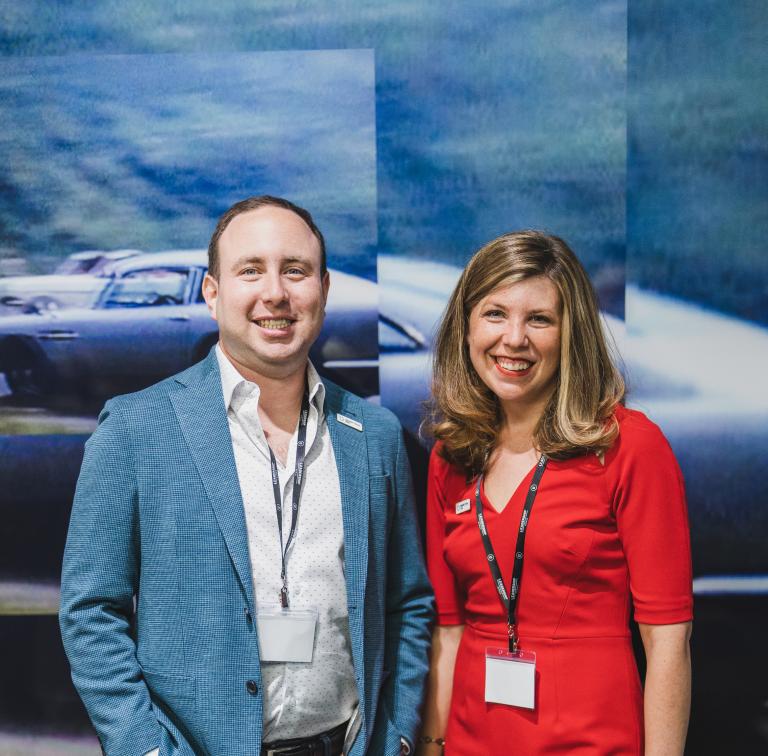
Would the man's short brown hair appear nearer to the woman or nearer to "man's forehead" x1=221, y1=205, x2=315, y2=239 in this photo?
"man's forehead" x1=221, y1=205, x2=315, y2=239

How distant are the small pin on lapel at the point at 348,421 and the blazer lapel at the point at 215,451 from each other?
0.32m

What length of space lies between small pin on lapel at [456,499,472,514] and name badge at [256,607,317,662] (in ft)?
1.61

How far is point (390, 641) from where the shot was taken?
2127 mm

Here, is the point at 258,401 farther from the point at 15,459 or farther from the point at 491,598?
the point at 15,459

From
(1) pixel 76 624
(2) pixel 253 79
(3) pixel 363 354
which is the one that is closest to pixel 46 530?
(1) pixel 76 624

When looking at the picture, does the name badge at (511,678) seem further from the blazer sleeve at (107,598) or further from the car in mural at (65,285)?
the car in mural at (65,285)

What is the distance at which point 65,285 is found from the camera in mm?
2521

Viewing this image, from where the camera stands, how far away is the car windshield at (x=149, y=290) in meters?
2.51

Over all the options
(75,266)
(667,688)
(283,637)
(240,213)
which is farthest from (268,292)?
(667,688)

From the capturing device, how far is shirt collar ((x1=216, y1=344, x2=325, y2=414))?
1.95 meters

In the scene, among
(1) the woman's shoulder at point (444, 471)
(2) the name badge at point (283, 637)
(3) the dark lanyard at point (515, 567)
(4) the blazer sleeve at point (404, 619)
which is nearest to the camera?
(2) the name badge at point (283, 637)

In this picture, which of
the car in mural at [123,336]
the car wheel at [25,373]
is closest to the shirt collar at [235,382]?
the car in mural at [123,336]

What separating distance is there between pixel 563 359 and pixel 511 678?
78 cm

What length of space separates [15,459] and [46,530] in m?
0.25
